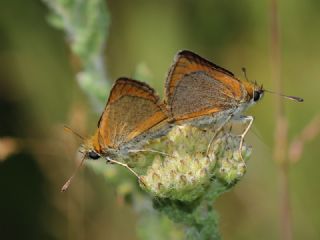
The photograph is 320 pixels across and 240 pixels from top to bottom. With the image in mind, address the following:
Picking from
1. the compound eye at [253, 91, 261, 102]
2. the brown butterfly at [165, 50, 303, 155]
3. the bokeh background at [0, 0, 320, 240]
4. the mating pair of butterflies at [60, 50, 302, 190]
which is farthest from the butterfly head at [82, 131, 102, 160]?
the bokeh background at [0, 0, 320, 240]

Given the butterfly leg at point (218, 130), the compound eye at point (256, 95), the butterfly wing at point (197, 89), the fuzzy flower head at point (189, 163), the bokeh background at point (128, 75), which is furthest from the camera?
the bokeh background at point (128, 75)

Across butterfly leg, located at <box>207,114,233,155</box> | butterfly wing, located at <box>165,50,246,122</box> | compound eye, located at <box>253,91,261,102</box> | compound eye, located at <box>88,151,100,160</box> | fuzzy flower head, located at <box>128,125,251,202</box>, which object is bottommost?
compound eye, located at <box>88,151,100,160</box>

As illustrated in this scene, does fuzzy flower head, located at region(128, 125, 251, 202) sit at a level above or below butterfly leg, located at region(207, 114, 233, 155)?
below

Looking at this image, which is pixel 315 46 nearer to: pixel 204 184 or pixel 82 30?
pixel 82 30

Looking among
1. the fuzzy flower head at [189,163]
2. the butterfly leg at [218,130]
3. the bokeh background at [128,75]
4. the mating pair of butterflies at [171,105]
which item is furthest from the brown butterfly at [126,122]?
the bokeh background at [128,75]

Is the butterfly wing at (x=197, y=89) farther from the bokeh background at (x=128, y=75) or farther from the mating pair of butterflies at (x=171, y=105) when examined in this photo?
the bokeh background at (x=128, y=75)

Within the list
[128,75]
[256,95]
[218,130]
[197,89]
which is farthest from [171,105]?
[128,75]

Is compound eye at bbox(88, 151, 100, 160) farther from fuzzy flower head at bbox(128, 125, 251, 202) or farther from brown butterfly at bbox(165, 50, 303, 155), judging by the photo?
brown butterfly at bbox(165, 50, 303, 155)

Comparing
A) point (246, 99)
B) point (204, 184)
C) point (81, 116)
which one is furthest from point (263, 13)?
point (204, 184)

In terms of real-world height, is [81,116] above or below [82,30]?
below
